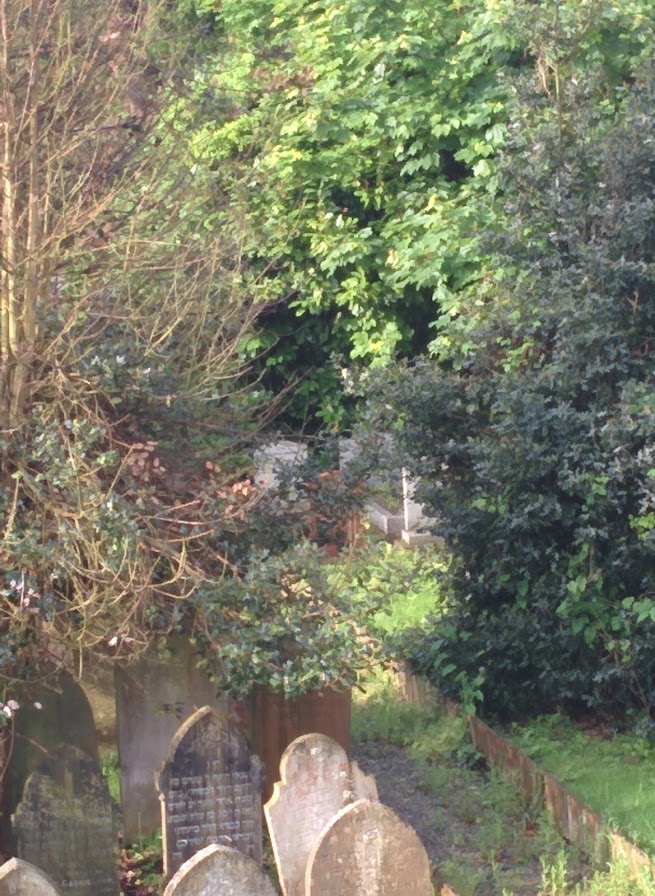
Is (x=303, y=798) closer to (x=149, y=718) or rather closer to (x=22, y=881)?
(x=149, y=718)

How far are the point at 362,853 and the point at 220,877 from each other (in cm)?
71

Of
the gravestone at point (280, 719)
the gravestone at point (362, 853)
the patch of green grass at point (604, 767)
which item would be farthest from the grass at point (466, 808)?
the gravestone at point (362, 853)

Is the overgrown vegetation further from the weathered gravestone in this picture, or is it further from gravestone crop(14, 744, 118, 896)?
gravestone crop(14, 744, 118, 896)

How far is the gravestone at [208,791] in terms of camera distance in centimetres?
638

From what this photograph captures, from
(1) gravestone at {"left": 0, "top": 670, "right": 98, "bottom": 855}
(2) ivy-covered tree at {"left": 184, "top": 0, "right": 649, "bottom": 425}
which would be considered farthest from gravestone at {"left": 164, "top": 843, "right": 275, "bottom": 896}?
(2) ivy-covered tree at {"left": 184, "top": 0, "right": 649, "bottom": 425}

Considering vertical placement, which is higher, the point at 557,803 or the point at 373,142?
the point at 373,142

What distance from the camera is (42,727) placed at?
23.2 ft

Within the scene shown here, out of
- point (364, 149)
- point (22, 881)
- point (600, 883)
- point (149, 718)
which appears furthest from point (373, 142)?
point (22, 881)

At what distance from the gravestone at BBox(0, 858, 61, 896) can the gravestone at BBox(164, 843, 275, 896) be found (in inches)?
19.9

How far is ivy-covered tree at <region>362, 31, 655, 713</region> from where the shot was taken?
27.4 ft

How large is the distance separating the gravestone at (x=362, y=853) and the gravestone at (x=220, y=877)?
373 mm

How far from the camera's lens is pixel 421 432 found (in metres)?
9.14

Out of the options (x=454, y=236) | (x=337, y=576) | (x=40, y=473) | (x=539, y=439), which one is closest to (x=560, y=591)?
(x=539, y=439)

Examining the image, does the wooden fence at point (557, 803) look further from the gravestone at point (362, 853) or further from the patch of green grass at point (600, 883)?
the gravestone at point (362, 853)
